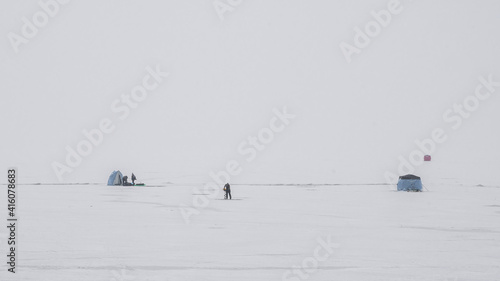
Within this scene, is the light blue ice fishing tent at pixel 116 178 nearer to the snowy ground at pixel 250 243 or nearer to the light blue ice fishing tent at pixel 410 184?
the light blue ice fishing tent at pixel 410 184

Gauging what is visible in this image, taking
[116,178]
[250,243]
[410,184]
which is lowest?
[250,243]

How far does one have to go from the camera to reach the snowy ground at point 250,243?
37.1 feet

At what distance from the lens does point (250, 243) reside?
15.3 metres

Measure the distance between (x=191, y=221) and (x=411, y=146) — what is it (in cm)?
9603

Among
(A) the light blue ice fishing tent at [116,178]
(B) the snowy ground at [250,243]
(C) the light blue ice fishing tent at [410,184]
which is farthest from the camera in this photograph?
(A) the light blue ice fishing tent at [116,178]

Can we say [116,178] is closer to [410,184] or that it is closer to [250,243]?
[410,184]

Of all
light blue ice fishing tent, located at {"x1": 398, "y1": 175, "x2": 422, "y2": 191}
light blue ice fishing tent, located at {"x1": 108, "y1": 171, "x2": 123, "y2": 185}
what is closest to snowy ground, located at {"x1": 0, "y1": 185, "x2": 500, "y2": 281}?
light blue ice fishing tent, located at {"x1": 398, "y1": 175, "x2": 422, "y2": 191}

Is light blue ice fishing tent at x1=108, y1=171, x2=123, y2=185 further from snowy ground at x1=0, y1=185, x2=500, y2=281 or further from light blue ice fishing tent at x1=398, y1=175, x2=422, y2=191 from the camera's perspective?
snowy ground at x1=0, y1=185, x2=500, y2=281

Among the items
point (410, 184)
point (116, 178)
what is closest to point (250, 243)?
point (410, 184)

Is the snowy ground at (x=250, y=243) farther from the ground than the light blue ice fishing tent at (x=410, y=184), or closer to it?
closer to it

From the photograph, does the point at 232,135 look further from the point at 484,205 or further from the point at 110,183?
the point at 484,205

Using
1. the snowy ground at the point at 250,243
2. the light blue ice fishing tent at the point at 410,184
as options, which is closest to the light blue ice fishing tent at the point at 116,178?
the light blue ice fishing tent at the point at 410,184

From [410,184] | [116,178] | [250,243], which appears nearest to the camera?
[250,243]

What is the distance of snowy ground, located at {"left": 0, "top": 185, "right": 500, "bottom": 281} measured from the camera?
1131cm
